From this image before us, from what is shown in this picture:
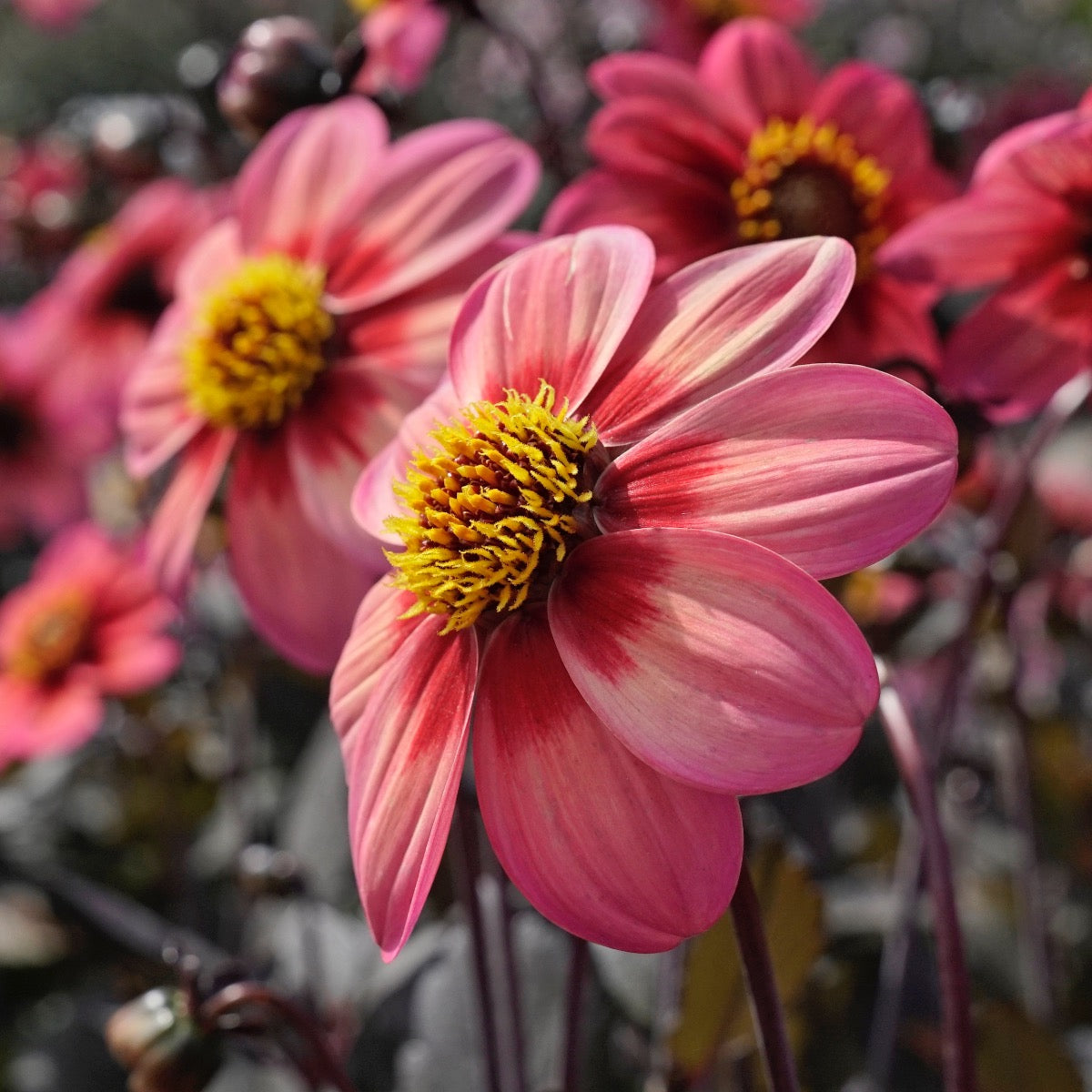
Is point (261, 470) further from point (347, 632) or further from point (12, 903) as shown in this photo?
point (12, 903)

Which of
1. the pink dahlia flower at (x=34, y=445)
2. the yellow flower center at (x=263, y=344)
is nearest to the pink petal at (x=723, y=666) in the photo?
the yellow flower center at (x=263, y=344)

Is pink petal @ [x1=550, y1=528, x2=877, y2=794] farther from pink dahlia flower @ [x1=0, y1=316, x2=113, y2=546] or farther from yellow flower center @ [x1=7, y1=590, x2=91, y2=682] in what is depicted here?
pink dahlia flower @ [x1=0, y1=316, x2=113, y2=546]

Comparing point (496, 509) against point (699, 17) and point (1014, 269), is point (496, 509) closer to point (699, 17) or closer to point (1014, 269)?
point (1014, 269)

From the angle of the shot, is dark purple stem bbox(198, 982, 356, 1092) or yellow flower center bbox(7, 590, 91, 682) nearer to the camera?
dark purple stem bbox(198, 982, 356, 1092)

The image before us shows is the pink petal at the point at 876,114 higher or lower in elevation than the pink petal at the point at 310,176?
lower

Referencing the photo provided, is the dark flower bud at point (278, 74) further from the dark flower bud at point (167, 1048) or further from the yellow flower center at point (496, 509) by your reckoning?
the dark flower bud at point (167, 1048)

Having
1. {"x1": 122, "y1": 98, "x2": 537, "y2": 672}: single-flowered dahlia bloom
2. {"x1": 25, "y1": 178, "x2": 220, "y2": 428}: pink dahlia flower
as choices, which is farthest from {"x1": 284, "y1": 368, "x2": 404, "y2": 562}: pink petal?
{"x1": 25, "y1": 178, "x2": 220, "y2": 428}: pink dahlia flower
